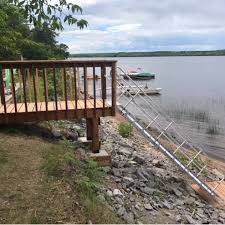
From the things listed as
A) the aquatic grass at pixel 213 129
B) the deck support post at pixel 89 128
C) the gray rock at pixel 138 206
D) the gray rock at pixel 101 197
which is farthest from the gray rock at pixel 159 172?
the aquatic grass at pixel 213 129

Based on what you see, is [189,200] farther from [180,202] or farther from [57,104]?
[57,104]

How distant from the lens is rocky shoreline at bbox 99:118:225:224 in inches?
239

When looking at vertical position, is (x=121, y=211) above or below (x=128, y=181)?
above

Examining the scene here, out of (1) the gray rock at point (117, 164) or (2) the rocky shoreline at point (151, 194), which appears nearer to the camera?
(2) the rocky shoreline at point (151, 194)

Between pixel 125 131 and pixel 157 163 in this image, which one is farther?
pixel 125 131

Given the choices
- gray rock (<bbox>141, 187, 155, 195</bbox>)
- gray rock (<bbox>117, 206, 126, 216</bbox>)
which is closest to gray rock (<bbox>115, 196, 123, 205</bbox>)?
gray rock (<bbox>117, 206, 126, 216</bbox>)

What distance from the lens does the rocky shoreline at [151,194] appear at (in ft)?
19.9

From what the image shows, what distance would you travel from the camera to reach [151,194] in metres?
7.18

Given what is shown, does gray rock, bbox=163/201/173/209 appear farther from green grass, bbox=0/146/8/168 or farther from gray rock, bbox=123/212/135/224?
green grass, bbox=0/146/8/168

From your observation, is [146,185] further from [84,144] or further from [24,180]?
[24,180]

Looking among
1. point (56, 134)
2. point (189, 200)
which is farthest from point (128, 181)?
point (56, 134)

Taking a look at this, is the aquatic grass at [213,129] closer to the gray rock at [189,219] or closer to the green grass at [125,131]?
the green grass at [125,131]

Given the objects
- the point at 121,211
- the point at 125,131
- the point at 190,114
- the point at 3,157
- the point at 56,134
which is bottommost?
the point at 190,114

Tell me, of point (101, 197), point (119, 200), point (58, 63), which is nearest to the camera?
point (101, 197)
